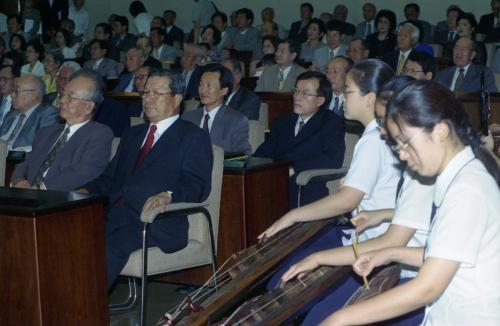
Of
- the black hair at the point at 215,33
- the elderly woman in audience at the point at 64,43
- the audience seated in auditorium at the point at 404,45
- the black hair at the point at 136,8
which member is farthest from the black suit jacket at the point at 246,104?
the black hair at the point at 136,8

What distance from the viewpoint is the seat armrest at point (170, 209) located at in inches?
127

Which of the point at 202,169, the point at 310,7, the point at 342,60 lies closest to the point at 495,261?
the point at 202,169

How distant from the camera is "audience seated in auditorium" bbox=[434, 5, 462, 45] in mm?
10227

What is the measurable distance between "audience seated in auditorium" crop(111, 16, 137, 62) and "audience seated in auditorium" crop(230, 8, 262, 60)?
1599mm

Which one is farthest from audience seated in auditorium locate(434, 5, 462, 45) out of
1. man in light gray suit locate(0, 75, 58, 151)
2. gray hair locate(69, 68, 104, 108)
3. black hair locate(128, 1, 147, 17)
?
gray hair locate(69, 68, 104, 108)

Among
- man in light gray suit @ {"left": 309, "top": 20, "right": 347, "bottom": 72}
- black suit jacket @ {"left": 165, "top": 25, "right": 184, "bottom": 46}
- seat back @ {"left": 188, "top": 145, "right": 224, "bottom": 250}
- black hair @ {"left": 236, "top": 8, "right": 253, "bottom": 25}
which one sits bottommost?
seat back @ {"left": 188, "top": 145, "right": 224, "bottom": 250}

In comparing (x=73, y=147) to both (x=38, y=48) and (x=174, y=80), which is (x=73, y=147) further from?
(x=38, y=48)

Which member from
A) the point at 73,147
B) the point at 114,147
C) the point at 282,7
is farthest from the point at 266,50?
the point at 73,147

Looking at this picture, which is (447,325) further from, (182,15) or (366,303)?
(182,15)

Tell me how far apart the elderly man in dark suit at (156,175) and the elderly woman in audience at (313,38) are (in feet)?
21.5

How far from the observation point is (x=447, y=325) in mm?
1737

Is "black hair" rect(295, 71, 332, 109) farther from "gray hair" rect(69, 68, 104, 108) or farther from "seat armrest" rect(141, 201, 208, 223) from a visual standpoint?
"seat armrest" rect(141, 201, 208, 223)

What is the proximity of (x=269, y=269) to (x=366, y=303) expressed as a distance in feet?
1.46

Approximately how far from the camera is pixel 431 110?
167cm
